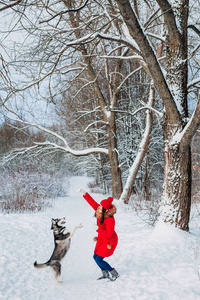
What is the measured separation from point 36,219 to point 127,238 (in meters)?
2.59

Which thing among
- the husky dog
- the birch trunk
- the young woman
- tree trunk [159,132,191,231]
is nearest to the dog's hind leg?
the husky dog

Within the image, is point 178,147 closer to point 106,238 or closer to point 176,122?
point 176,122

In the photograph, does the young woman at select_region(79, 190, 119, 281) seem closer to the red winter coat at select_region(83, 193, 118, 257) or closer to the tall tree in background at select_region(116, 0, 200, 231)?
the red winter coat at select_region(83, 193, 118, 257)

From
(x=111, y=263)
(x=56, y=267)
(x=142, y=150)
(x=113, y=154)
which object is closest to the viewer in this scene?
(x=56, y=267)

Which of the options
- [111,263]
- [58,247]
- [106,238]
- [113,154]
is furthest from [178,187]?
[113,154]

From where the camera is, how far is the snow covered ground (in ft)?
8.32

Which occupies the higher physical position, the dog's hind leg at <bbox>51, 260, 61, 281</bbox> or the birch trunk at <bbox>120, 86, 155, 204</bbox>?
the birch trunk at <bbox>120, 86, 155, 204</bbox>

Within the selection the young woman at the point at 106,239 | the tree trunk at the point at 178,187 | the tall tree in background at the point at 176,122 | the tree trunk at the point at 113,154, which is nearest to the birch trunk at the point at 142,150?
the tree trunk at the point at 113,154

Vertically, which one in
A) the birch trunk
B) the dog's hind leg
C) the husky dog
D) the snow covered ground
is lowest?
the snow covered ground

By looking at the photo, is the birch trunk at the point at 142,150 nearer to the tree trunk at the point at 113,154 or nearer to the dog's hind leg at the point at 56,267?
the tree trunk at the point at 113,154

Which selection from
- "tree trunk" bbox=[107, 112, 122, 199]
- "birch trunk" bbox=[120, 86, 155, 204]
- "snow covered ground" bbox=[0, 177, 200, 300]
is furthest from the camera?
"tree trunk" bbox=[107, 112, 122, 199]

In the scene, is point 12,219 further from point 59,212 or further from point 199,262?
point 199,262

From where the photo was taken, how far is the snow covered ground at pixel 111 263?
99.8 inches

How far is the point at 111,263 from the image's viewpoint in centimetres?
348
